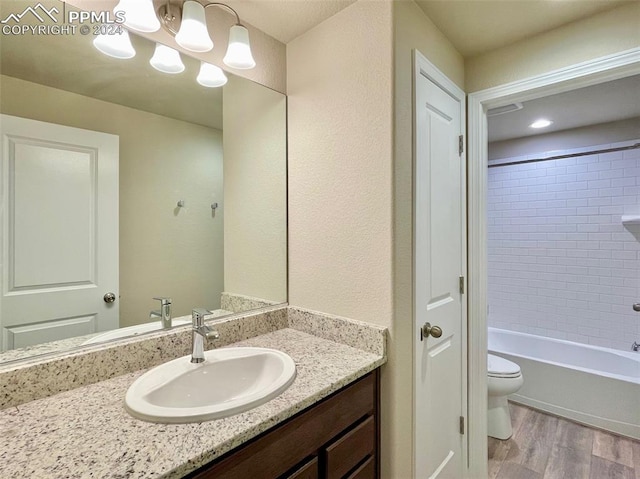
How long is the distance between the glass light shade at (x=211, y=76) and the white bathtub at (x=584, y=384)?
2.96 metres

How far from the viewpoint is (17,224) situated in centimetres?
94

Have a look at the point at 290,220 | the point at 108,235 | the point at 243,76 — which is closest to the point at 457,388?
the point at 290,220

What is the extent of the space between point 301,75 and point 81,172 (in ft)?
3.37

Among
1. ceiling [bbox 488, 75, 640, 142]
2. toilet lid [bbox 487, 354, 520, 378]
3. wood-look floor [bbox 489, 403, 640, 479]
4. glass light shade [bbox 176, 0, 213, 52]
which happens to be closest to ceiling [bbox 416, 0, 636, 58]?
glass light shade [bbox 176, 0, 213, 52]

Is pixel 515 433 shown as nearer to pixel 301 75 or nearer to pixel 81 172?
pixel 301 75

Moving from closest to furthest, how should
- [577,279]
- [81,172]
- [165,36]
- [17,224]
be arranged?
[17,224], [81,172], [165,36], [577,279]

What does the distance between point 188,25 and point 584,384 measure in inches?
131

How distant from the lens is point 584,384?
7.85 ft

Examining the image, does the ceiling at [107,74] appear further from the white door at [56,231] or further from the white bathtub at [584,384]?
the white bathtub at [584,384]

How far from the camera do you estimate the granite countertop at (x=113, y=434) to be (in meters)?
0.63

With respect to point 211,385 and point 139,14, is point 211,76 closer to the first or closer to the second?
point 139,14

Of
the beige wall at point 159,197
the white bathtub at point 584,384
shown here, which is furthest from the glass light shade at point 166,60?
the white bathtub at point 584,384

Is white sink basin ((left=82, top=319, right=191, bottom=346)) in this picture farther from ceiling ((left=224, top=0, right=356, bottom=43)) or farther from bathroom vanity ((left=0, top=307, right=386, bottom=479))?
ceiling ((left=224, top=0, right=356, bottom=43))

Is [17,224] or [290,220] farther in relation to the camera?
[290,220]
